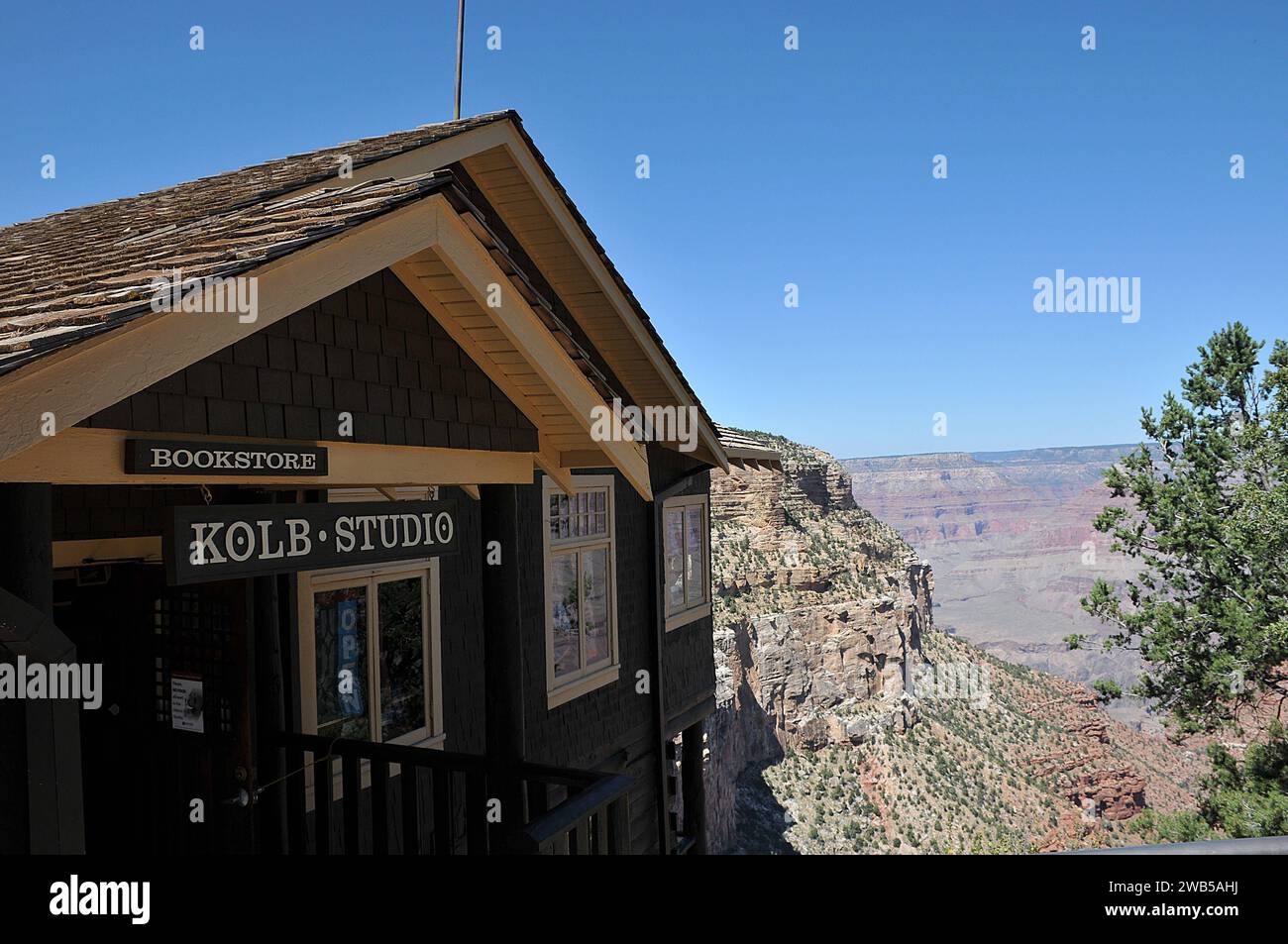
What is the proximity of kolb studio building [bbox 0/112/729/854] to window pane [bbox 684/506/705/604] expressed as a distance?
14.3 ft

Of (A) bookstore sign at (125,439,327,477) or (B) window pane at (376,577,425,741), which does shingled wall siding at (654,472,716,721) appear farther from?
(A) bookstore sign at (125,439,327,477)

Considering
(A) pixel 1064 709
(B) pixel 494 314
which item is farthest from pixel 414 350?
(A) pixel 1064 709

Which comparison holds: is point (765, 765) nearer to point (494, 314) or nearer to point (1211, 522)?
point (1211, 522)

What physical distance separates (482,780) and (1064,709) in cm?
7515

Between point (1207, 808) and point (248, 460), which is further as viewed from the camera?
point (1207, 808)

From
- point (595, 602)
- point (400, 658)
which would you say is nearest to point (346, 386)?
point (400, 658)

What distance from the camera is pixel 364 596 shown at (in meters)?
6.98

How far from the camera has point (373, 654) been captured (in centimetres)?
704

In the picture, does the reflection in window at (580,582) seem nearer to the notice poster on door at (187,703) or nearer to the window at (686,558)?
the window at (686,558)

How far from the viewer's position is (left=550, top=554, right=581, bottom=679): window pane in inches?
379

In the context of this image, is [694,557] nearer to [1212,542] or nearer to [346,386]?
[346,386]

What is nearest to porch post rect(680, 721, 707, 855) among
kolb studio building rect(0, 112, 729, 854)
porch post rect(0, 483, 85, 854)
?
kolb studio building rect(0, 112, 729, 854)

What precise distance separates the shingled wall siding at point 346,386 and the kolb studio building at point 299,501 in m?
0.01
